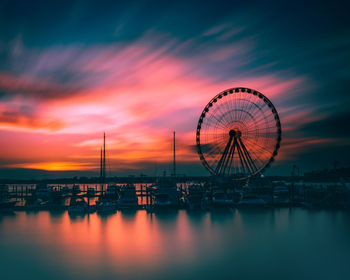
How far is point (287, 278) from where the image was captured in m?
18.0

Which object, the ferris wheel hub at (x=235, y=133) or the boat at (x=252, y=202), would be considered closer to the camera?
the boat at (x=252, y=202)

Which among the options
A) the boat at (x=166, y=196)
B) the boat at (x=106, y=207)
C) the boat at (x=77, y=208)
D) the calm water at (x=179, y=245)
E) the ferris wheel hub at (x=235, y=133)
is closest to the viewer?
the calm water at (x=179, y=245)

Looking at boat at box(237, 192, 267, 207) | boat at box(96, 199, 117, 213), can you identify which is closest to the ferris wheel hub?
boat at box(237, 192, 267, 207)

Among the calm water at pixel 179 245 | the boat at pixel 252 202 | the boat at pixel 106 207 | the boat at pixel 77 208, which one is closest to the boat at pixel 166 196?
the calm water at pixel 179 245

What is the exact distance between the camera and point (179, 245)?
2692cm

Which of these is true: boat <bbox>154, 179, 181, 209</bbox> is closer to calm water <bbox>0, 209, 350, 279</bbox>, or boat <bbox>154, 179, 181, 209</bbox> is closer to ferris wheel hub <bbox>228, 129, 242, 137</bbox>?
calm water <bbox>0, 209, 350, 279</bbox>

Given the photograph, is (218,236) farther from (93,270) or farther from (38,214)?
(38,214)

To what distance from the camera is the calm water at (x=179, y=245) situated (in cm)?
1980

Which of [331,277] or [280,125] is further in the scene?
[280,125]

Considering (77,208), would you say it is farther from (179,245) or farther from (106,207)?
(179,245)

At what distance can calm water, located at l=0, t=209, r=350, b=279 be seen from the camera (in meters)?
19.8

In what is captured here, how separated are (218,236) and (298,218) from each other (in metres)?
13.7

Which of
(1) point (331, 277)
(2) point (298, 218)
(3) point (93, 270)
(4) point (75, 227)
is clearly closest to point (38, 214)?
(4) point (75, 227)

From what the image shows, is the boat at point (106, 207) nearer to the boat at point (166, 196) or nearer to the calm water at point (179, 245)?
the calm water at point (179, 245)
